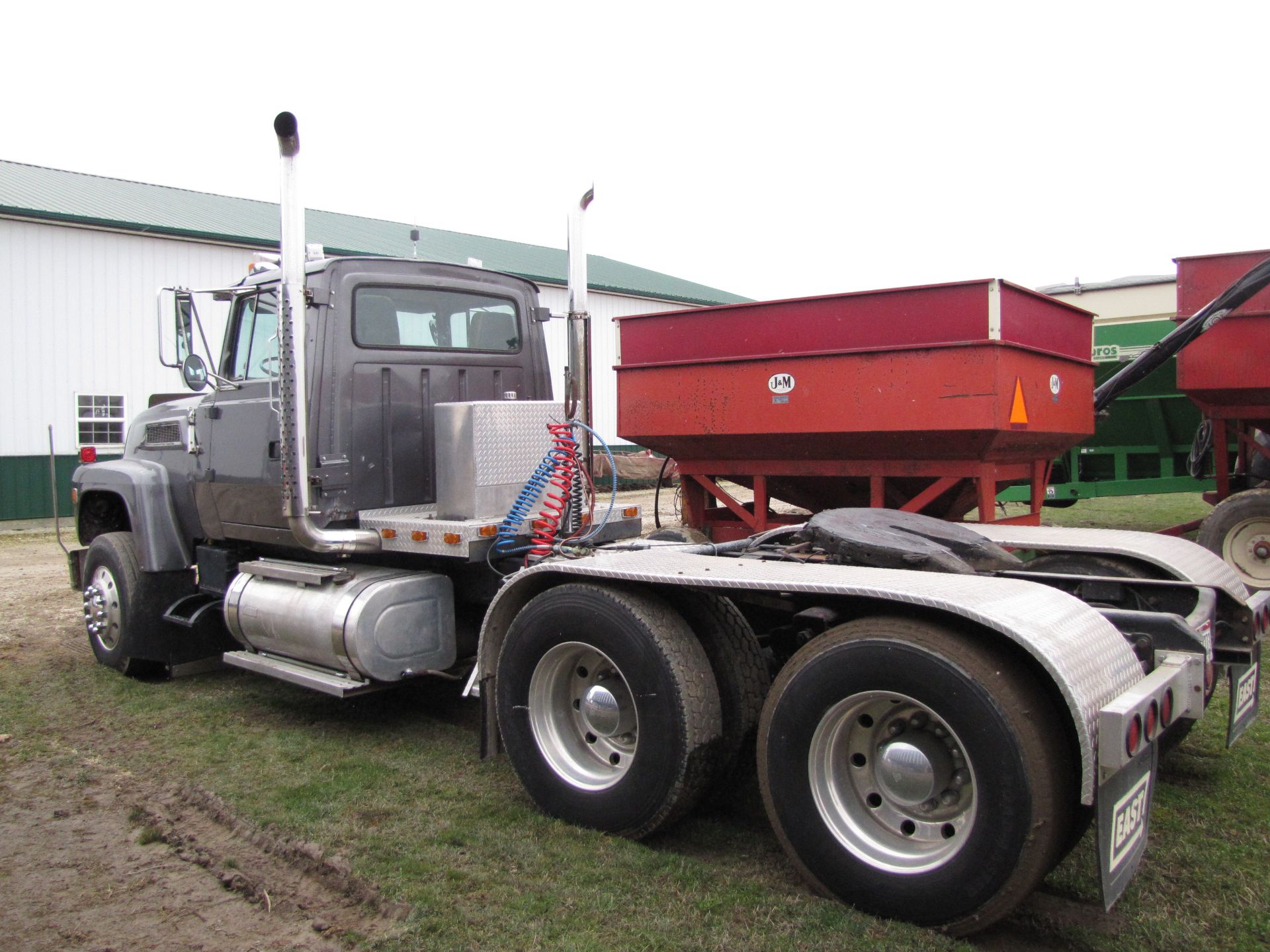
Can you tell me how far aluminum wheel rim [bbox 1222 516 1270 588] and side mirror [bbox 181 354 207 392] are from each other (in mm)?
7740

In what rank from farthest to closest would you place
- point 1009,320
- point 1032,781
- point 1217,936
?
point 1009,320, point 1217,936, point 1032,781

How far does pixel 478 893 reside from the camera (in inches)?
132

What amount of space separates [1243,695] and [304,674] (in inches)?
166

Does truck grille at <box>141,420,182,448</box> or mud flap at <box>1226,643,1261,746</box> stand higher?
truck grille at <box>141,420,182,448</box>

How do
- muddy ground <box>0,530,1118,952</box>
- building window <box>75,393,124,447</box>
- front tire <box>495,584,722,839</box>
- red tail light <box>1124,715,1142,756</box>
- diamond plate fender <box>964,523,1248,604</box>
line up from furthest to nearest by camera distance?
building window <box>75,393,124,447</box> < diamond plate fender <box>964,523,1248,604</box> < front tire <box>495,584,722,839</box> < muddy ground <box>0,530,1118,952</box> < red tail light <box>1124,715,1142,756</box>

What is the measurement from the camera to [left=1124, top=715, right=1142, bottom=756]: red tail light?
2646 millimetres

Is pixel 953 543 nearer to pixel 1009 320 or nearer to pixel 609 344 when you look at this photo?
pixel 1009 320

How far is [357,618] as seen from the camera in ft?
16.1

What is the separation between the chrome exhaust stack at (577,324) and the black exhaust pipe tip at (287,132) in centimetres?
139

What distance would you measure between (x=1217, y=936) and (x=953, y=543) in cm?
160

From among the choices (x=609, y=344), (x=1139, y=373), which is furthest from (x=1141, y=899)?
(x=609, y=344)

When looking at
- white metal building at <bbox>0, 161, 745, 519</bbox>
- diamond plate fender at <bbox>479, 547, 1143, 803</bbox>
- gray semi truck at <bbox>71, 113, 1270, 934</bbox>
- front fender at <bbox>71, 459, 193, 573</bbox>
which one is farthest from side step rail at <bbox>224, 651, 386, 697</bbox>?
white metal building at <bbox>0, 161, 745, 519</bbox>

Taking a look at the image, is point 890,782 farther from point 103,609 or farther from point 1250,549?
point 1250,549

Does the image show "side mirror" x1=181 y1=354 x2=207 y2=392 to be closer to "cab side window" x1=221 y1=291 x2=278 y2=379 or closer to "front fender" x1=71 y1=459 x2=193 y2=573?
"cab side window" x1=221 y1=291 x2=278 y2=379
